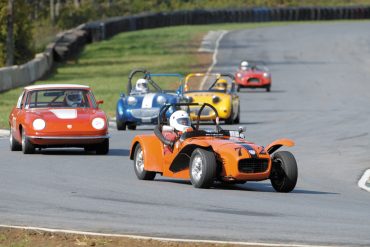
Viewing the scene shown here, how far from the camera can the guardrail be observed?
45.6m

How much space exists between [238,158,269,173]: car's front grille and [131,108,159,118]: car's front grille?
12.0m

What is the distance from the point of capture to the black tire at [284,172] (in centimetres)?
1536

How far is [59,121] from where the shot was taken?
20672 millimetres

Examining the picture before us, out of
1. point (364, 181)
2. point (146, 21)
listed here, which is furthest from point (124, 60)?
point (364, 181)

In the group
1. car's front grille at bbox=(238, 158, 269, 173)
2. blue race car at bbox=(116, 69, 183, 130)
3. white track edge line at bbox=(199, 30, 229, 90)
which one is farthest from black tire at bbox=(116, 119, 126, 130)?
white track edge line at bbox=(199, 30, 229, 90)

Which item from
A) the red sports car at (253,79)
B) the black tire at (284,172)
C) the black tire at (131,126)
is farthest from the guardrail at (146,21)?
the black tire at (284,172)

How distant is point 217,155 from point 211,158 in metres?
0.32

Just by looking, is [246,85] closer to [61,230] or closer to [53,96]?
[53,96]

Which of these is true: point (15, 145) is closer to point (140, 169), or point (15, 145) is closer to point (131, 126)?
point (140, 169)

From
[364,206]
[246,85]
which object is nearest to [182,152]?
[364,206]

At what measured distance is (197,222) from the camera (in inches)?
474

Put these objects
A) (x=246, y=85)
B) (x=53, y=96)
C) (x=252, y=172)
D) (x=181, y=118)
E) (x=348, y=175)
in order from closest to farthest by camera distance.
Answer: (x=252, y=172), (x=181, y=118), (x=348, y=175), (x=53, y=96), (x=246, y=85)

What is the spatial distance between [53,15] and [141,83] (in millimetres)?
53069

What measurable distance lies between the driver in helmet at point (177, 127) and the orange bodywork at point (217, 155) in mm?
149
